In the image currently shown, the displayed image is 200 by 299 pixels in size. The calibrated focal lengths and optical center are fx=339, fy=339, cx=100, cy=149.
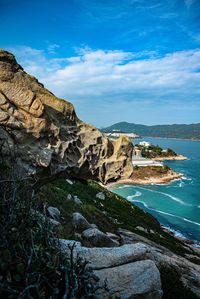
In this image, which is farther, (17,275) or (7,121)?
(7,121)

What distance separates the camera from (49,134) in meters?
10.8

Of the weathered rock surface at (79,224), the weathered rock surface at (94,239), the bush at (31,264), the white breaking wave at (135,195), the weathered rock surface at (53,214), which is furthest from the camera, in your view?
the white breaking wave at (135,195)

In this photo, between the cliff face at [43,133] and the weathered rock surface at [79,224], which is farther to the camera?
the weathered rock surface at [79,224]

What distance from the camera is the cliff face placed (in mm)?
9992

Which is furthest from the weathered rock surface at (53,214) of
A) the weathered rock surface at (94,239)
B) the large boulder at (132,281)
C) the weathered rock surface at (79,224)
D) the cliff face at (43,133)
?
the large boulder at (132,281)

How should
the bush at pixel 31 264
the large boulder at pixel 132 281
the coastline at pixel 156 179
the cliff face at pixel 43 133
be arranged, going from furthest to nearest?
1. the coastline at pixel 156 179
2. the cliff face at pixel 43 133
3. the large boulder at pixel 132 281
4. the bush at pixel 31 264

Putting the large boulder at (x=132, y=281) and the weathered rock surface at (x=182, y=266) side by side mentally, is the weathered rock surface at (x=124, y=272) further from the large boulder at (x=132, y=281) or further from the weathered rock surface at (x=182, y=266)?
the weathered rock surface at (x=182, y=266)

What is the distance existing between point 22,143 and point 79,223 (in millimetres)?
9384

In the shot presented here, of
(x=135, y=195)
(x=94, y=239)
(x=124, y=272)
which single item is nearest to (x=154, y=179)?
(x=135, y=195)

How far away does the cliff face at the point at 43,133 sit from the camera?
32.8ft

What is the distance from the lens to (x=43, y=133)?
1054cm

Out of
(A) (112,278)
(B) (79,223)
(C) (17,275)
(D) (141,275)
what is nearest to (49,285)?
(C) (17,275)

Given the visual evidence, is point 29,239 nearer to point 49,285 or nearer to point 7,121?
point 49,285

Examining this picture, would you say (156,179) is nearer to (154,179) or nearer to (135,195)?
(154,179)
